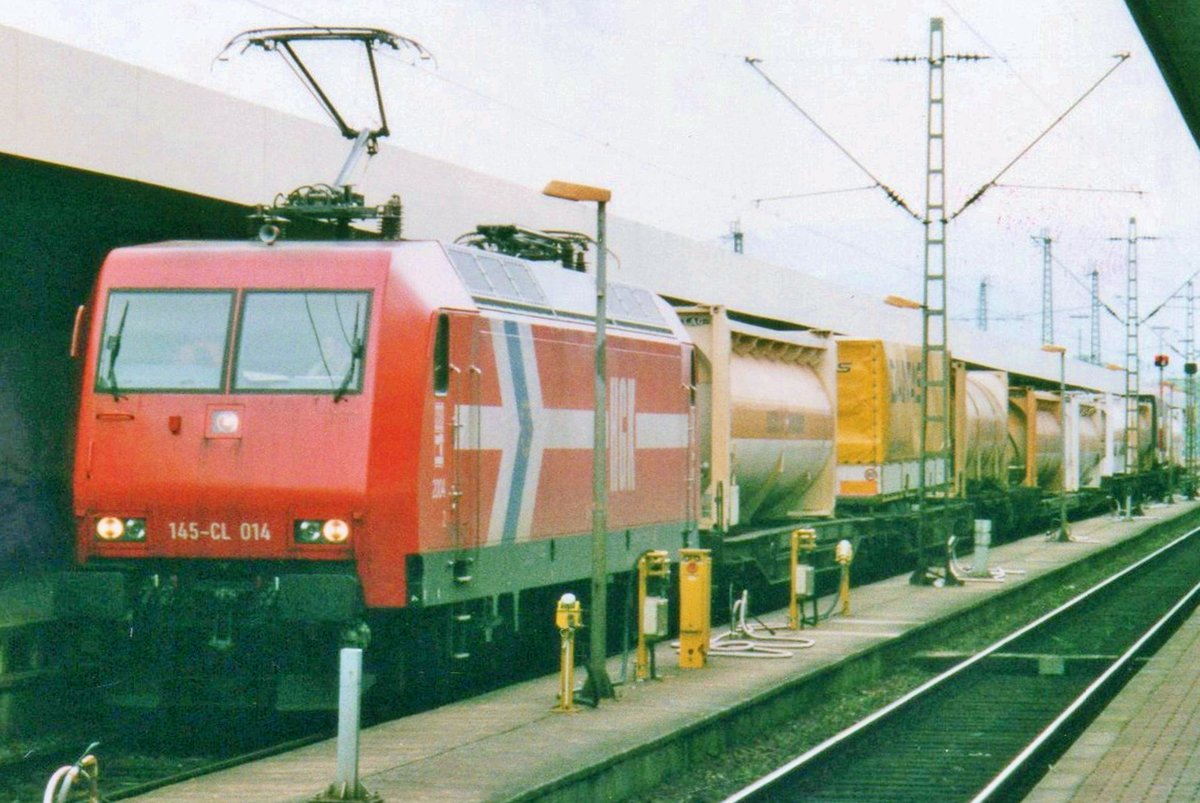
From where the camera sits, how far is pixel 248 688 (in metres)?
13.0

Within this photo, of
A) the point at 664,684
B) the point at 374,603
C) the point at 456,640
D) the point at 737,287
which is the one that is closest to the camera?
the point at 374,603


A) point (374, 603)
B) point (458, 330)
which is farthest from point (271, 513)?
point (458, 330)

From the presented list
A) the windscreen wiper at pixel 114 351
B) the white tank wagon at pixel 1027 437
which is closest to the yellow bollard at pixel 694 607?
the windscreen wiper at pixel 114 351

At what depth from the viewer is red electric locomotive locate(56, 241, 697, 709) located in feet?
42.2

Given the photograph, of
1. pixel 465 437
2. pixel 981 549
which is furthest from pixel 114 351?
pixel 981 549

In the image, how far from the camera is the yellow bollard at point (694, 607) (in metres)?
16.5

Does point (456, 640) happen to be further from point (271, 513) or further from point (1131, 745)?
point (1131, 745)

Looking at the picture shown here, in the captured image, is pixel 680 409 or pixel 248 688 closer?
pixel 248 688

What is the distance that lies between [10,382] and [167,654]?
5610 millimetres

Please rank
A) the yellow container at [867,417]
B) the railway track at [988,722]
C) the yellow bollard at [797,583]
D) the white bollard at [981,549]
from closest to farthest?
the railway track at [988,722] → the yellow bollard at [797,583] → the yellow container at [867,417] → the white bollard at [981,549]

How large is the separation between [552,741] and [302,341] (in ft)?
11.0

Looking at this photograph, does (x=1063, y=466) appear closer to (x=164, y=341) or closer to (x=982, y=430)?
(x=982, y=430)

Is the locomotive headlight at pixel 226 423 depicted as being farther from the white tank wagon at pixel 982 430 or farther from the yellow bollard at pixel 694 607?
the white tank wagon at pixel 982 430

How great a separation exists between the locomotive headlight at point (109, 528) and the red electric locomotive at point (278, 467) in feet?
0.08
